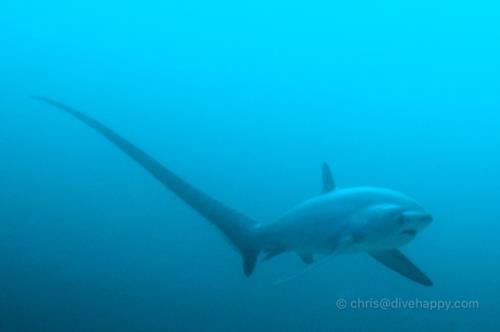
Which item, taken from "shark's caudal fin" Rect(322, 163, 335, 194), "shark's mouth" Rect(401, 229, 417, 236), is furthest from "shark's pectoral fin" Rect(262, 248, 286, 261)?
"shark's mouth" Rect(401, 229, 417, 236)

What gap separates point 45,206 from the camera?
15211mm

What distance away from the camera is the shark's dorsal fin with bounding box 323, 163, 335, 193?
2817mm

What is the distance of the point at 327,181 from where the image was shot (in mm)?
2867

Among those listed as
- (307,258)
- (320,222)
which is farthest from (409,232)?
(307,258)

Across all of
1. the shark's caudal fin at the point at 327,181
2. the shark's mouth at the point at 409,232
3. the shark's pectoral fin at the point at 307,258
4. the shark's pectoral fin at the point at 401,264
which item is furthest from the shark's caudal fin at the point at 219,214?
the shark's mouth at the point at 409,232

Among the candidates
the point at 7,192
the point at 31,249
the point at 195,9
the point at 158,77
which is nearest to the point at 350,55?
the point at 195,9

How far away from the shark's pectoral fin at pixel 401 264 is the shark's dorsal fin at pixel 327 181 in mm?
419

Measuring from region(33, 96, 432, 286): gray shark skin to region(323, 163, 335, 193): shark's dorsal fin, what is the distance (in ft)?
0.05

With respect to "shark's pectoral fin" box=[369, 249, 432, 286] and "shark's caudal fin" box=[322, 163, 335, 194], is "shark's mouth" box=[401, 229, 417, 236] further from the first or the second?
"shark's caudal fin" box=[322, 163, 335, 194]

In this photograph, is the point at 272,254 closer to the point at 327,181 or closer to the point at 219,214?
the point at 219,214

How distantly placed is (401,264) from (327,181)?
59 centimetres

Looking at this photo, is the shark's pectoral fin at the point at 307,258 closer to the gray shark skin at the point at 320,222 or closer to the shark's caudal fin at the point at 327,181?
the gray shark skin at the point at 320,222

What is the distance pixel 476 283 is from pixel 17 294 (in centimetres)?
917

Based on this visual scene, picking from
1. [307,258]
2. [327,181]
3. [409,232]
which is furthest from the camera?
[327,181]
